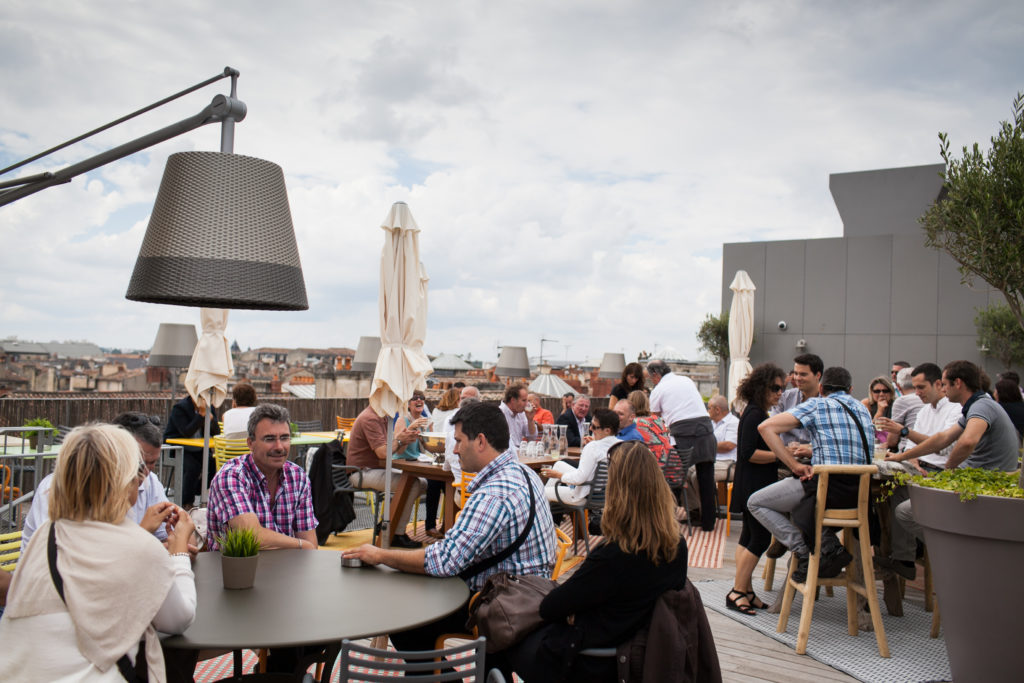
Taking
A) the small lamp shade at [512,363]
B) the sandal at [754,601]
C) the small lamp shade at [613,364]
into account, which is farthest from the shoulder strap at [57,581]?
the small lamp shade at [613,364]

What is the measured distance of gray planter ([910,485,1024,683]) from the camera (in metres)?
3.33

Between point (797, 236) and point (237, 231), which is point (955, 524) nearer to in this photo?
point (237, 231)

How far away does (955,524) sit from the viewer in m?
3.52

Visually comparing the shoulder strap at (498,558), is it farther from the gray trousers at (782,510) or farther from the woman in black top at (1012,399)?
the woman in black top at (1012,399)

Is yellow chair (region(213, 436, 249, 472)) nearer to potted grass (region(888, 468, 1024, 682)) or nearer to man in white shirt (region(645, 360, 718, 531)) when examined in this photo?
man in white shirt (region(645, 360, 718, 531))

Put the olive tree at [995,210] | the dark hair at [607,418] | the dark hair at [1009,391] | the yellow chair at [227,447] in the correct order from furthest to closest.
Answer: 1. the yellow chair at [227,447]
2. the dark hair at [1009,391]
3. the dark hair at [607,418]
4. the olive tree at [995,210]

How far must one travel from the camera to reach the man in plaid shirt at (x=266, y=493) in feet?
10.8

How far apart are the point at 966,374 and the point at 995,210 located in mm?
1564

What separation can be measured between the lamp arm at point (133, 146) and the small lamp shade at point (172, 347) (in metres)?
8.58

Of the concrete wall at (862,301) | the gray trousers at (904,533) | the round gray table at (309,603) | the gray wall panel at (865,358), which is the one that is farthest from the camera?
the gray wall panel at (865,358)

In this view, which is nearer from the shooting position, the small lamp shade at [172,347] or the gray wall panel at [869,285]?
the small lamp shade at [172,347]

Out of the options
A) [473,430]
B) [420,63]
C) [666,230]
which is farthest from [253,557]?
[666,230]

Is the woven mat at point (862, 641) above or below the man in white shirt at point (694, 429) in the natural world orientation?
below

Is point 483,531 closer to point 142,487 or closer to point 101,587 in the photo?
point 101,587
